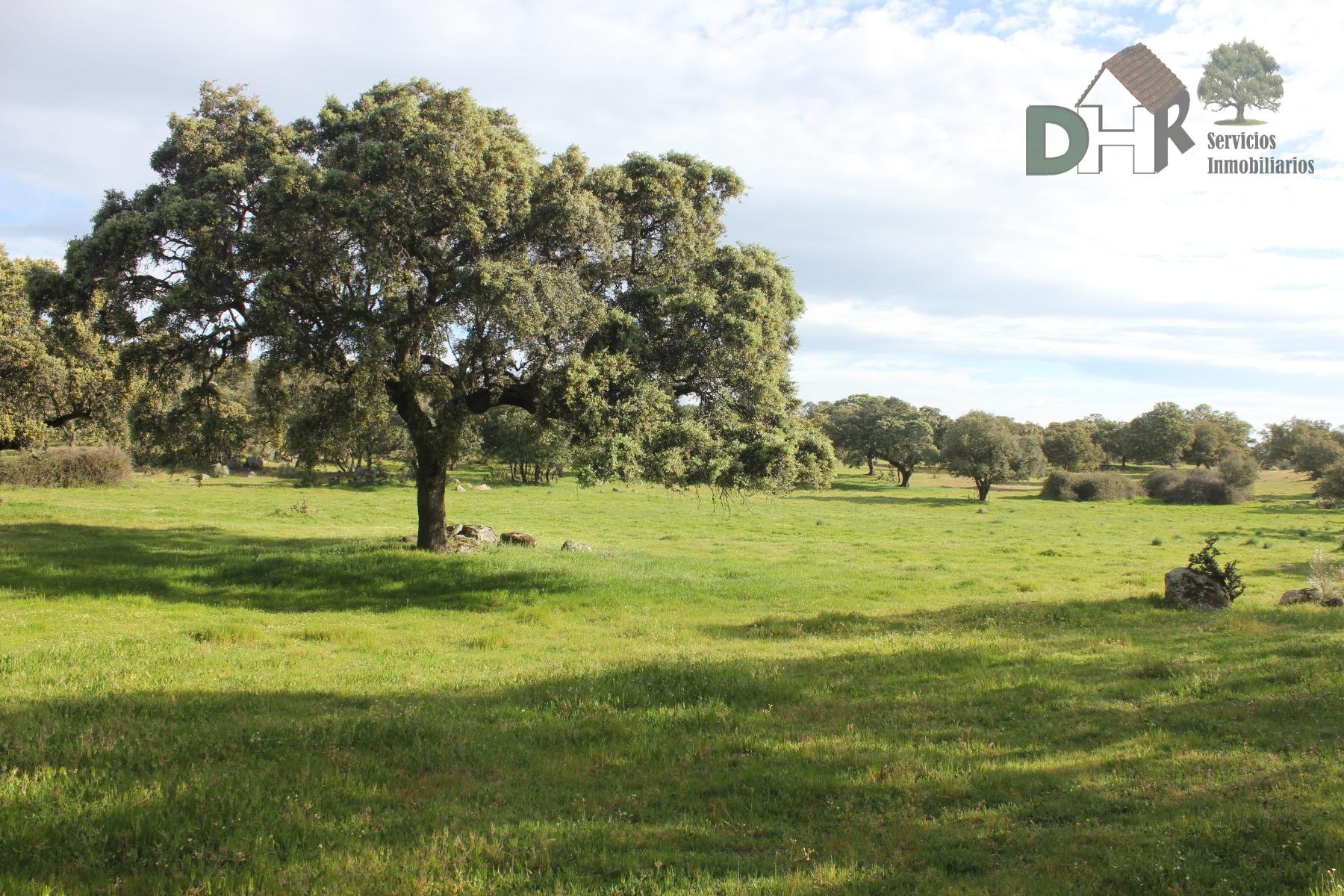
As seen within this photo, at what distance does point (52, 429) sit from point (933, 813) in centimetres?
3754

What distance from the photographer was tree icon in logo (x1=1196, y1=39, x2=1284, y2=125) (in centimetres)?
2300

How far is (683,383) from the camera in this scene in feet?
74.2

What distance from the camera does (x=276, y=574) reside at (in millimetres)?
22125

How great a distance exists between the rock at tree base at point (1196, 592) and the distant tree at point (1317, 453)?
82638mm

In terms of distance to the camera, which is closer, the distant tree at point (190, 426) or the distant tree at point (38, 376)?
the distant tree at point (190, 426)

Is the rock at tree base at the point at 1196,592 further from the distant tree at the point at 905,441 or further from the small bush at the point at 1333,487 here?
the distant tree at the point at 905,441

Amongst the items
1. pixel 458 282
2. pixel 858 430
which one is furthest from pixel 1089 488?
pixel 458 282

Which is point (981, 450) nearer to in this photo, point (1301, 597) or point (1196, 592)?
point (1301, 597)

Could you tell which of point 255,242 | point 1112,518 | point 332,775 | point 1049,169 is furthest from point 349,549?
point 1112,518

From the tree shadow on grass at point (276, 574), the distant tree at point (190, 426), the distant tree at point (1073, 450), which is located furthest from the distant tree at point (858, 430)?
the distant tree at point (190, 426)

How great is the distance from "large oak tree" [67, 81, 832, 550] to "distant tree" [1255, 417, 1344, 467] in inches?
5101

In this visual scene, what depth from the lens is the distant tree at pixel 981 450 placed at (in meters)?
79.1

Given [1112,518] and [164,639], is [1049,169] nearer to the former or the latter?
[164,639]

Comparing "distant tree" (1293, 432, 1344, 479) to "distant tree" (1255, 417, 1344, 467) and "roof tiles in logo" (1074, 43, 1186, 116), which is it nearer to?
"distant tree" (1255, 417, 1344, 467)
